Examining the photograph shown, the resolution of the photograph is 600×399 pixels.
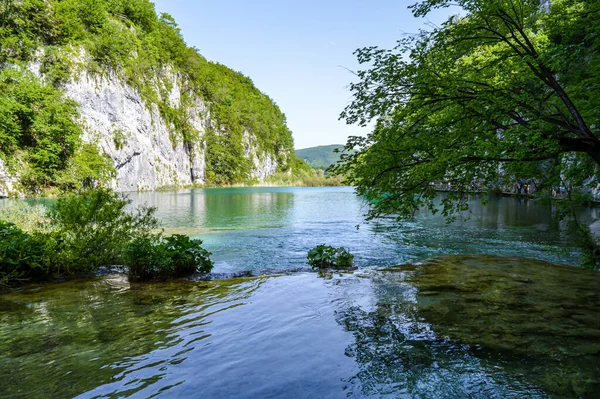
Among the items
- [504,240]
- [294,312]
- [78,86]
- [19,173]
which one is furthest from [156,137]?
[294,312]

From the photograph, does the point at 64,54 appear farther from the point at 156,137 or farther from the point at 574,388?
the point at 574,388

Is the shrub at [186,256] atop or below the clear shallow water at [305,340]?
atop

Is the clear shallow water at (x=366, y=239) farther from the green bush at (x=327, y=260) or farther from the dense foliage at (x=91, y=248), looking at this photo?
the dense foliage at (x=91, y=248)

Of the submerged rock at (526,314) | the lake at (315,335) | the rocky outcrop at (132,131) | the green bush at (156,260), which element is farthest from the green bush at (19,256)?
the rocky outcrop at (132,131)

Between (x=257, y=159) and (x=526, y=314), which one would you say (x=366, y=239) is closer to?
(x=526, y=314)

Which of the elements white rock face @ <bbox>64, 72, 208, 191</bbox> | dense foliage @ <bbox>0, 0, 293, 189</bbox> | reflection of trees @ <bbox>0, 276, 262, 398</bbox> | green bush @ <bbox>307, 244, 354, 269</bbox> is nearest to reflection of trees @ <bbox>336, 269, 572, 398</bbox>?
reflection of trees @ <bbox>0, 276, 262, 398</bbox>

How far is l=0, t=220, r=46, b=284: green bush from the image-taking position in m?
8.38

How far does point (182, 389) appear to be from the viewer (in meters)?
3.86

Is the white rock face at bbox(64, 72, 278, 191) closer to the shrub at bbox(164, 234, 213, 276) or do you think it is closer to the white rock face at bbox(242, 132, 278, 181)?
the white rock face at bbox(242, 132, 278, 181)

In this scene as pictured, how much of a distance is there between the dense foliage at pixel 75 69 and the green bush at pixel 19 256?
4292cm

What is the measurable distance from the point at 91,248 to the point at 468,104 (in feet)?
31.4

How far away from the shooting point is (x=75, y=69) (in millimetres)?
57406

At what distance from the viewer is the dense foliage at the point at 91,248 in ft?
28.9

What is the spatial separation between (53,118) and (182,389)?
56.1m
